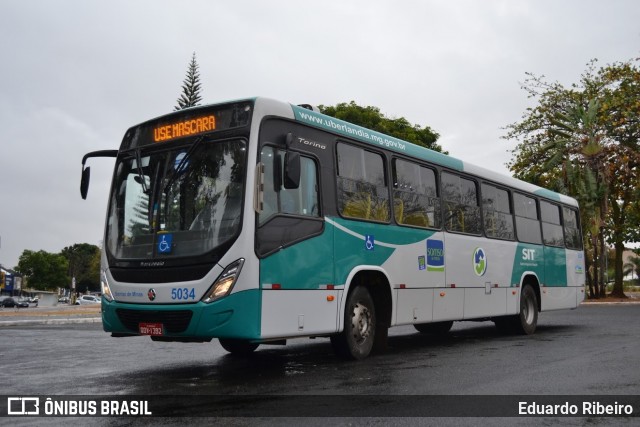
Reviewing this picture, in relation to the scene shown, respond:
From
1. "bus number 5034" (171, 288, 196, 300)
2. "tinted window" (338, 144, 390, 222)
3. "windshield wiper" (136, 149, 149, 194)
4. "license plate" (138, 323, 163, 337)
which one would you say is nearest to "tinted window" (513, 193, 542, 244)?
"tinted window" (338, 144, 390, 222)

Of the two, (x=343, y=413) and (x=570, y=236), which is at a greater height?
(x=570, y=236)

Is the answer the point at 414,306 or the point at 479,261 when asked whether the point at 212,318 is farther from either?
the point at 479,261

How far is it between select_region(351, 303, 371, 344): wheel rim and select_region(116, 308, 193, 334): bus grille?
2686 millimetres

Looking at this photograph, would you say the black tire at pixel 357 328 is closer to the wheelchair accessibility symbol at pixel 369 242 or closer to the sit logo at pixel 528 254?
the wheelchair accessibility symbol at pixel 369 242

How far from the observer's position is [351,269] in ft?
30.7

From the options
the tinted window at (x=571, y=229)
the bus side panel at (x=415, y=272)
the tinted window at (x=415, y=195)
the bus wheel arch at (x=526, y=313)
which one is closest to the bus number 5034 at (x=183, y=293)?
the bus side panel at (x=415, y=272)

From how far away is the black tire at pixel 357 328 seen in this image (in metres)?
9.38

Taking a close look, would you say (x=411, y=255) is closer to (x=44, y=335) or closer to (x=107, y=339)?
(x=107, y=339)

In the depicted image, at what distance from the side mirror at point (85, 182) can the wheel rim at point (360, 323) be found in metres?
4.09

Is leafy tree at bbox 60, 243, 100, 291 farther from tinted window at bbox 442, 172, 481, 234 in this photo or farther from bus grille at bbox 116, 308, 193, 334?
bus grille at bbox 116, 308, 193, 334

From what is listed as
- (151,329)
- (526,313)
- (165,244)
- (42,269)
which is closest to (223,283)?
(165,244)

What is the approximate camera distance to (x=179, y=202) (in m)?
8.14

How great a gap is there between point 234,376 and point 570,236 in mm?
11747

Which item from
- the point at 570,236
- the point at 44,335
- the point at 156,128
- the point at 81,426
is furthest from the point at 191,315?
the point at 570,236
